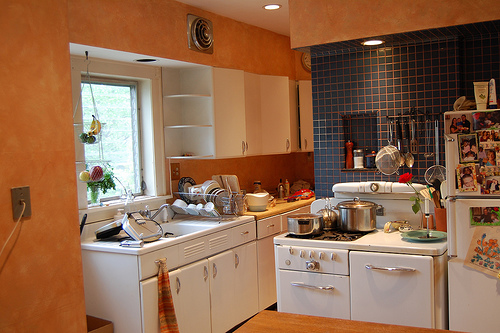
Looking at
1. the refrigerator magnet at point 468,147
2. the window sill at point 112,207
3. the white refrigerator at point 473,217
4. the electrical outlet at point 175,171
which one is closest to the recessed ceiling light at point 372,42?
the white refrigerator at point 473,217

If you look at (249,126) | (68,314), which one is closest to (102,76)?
(249,126)

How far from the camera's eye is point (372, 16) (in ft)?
10.3

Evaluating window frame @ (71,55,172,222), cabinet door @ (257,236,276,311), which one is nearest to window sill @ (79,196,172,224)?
window frame @ (71,55,172,222)

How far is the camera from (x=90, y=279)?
3102 mm

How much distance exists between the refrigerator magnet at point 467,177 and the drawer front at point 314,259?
753 millimetres

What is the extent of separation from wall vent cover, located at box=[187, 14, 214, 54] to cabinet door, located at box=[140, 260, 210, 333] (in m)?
1.72

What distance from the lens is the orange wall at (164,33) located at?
309 cm

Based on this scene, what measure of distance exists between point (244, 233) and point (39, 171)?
192 centimetres

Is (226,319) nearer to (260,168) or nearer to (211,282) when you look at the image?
(211,282)

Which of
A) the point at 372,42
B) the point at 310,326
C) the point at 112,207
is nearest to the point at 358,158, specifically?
the point at 372,42

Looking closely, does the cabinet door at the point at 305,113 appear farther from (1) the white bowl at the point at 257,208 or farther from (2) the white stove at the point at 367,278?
(2) the white stove at the point at 367,278

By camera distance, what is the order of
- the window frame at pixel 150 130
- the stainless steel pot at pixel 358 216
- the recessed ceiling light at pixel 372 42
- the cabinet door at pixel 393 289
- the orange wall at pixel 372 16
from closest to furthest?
the cabinet door at pixel 393 289, the orange wall at pixel 372 16, the stainless steel pot at pixel 358 216, the recessed ceiling light at pixel 372 42, the window frame at pixel 150 130

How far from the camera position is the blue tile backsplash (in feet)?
10.7

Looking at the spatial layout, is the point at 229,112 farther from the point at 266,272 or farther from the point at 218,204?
the point at 266,272
